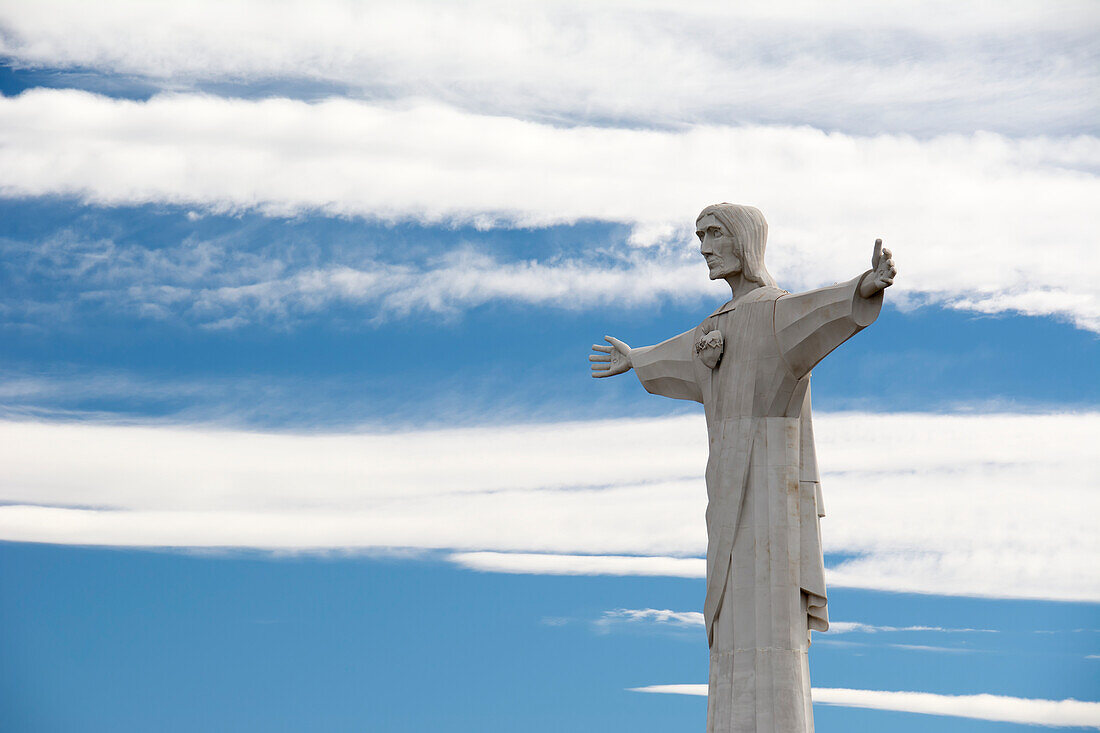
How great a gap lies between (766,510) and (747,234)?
11.3 ft

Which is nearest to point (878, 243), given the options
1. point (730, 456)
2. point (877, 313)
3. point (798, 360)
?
point (877, 313)

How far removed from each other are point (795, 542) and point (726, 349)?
2.47 m

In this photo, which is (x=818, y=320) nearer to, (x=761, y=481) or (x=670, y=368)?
(x=761, y=481)

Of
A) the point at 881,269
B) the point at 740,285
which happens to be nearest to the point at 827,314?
the point at 881,269

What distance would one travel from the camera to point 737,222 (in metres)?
16.5

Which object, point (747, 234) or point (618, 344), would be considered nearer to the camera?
point (747, 234)

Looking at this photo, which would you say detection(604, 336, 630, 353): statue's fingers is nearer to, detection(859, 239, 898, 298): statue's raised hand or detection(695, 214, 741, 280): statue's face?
detection(695, 214, 741, 280): statue's face

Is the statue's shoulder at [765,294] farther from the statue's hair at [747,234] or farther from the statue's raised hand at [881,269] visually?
the statue's raised hand at [881,269]

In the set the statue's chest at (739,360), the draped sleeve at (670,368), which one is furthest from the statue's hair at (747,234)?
the draped sleeve at (670,368)

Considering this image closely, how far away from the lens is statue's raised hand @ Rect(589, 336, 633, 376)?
59.8ft

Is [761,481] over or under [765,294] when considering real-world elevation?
under

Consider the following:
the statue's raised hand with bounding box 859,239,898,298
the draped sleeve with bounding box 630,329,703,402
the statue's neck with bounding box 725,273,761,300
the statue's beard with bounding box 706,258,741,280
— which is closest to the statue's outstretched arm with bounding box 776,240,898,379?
the statue's raised hand with bounding box 859,239,898,298

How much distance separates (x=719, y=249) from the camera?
54.4ft

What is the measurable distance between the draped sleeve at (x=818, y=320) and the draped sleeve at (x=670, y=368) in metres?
1.62
